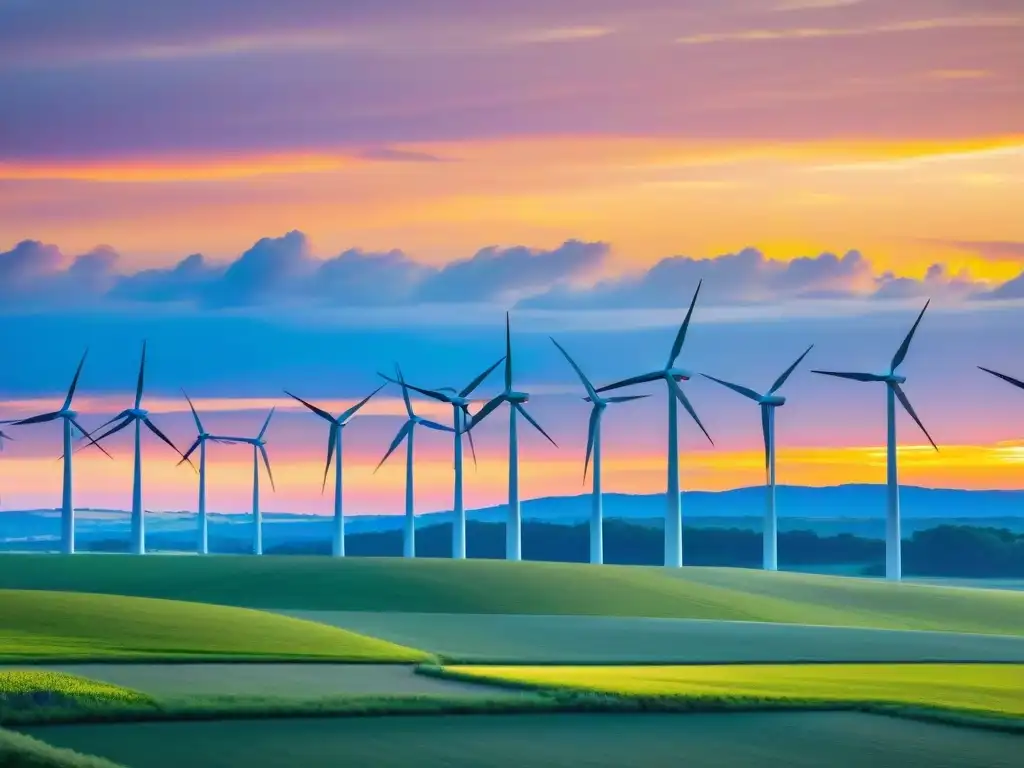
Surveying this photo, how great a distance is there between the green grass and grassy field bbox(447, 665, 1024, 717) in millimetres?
16294

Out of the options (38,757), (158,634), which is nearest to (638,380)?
(158,634)

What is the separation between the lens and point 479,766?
3616 cm

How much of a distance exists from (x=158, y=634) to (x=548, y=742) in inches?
1002

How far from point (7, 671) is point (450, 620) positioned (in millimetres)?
32883

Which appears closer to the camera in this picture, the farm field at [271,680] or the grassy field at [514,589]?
the farm field at [271,680]

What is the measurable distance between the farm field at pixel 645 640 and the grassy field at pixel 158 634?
3402 mm

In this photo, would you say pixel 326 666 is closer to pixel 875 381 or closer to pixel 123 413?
pixel 875 381

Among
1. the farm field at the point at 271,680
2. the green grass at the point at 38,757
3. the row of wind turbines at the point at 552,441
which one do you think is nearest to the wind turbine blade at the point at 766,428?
the row of wind turbines at the point at 552,441

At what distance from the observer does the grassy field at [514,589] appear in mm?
88438

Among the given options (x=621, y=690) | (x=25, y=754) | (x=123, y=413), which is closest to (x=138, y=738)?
(x=25, y=754)

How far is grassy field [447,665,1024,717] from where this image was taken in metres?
47.6

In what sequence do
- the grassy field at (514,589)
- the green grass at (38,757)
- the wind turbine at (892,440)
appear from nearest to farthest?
1. the green grass at (38,757)
2. the grassy field at (514,589)
3. the wind turbine at (892,440)

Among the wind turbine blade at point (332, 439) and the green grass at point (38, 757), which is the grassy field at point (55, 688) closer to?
the green grass at point (38, 757)

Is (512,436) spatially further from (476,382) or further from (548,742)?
(548,742)
